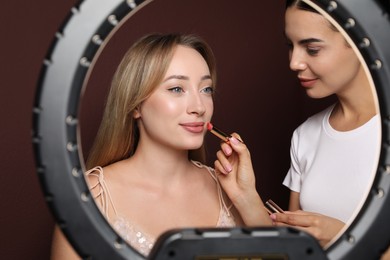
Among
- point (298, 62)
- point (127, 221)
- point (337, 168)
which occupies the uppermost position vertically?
point (298, 62)

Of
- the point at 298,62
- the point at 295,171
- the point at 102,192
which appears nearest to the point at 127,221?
the point at 102,192

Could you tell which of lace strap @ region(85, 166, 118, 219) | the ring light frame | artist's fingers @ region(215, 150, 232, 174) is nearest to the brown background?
lace strap @ region(85, 166, 118, 219)

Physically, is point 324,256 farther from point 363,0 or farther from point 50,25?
point 50,25

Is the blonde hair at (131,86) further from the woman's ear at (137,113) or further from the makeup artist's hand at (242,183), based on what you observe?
the makeup artist's hand at (242,183)

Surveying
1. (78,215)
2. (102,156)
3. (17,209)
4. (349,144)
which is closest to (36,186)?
(17,209)

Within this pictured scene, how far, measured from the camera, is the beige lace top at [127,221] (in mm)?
1275

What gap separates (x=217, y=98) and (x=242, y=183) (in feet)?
2.33

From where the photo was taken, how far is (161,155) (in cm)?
139

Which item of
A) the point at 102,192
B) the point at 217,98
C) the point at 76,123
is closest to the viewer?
the point at 76,123

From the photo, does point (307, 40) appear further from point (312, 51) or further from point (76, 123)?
point (76, 123)

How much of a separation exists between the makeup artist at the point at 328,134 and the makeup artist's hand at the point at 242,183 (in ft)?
0.35

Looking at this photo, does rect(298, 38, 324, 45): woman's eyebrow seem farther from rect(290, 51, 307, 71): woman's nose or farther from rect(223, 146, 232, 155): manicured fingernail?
rect(223, 146, 232, 155): manicured fingernail

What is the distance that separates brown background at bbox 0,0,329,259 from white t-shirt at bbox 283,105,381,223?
2.11 feet

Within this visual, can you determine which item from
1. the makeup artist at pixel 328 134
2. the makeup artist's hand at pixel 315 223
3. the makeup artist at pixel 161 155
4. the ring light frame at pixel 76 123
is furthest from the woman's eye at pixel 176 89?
the ring light frame at pixel 76 123
